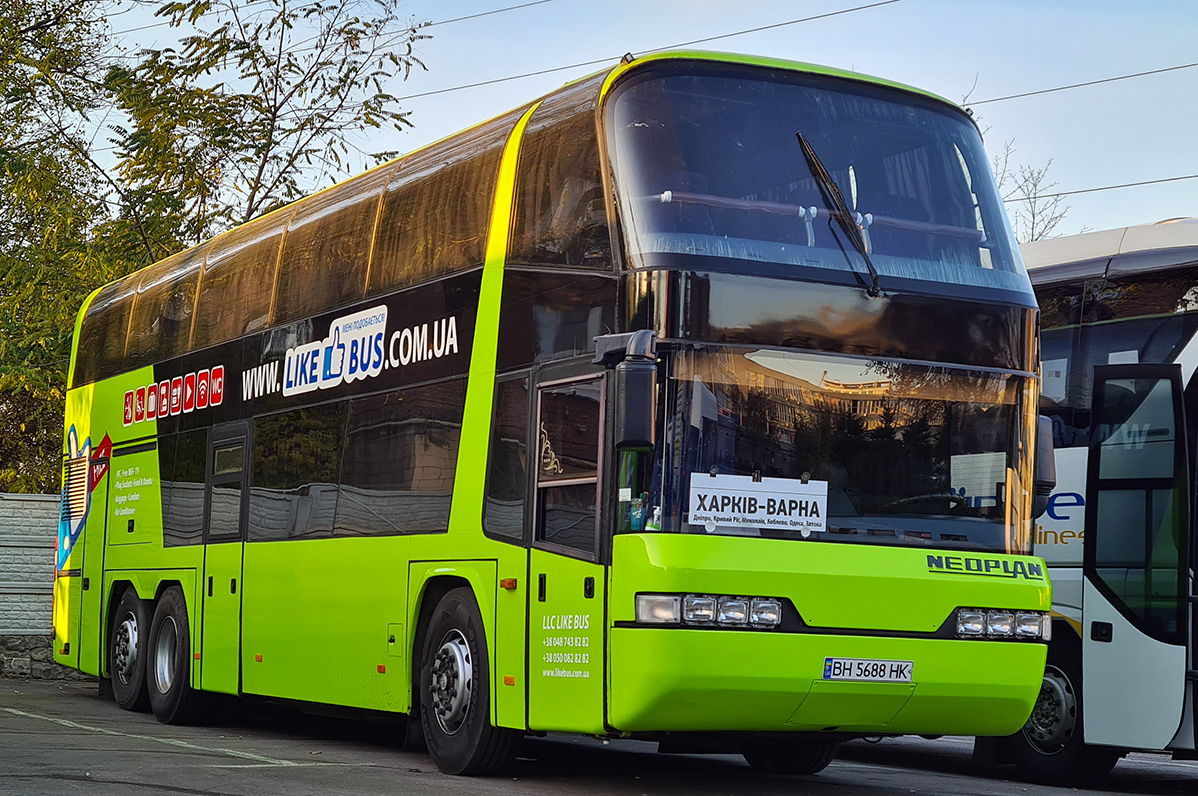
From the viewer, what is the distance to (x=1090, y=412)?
11719mm

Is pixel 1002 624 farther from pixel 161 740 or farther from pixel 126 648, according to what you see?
pixel 126 648

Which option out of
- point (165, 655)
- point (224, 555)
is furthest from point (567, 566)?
point (165, 655)

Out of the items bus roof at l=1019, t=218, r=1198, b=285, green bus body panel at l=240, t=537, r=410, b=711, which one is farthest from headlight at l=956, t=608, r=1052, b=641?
green bus body panel at l=240, t=537, r=410, b=711

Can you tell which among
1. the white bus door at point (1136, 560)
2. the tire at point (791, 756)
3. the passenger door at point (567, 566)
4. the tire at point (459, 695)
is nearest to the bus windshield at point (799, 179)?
the passenger door at point (567, 566)

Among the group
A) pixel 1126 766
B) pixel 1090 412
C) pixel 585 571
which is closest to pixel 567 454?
pixel 585 571

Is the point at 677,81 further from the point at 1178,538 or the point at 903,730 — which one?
the point at 1178,538

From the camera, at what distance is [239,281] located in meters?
14.4

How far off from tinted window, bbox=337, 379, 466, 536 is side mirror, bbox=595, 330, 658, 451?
95.6 inches

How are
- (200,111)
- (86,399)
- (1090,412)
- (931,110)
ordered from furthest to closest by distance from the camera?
1. (200,111)
2. (86,399)
3. (1090,412)
4. (931,110)

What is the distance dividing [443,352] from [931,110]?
3.51 metres

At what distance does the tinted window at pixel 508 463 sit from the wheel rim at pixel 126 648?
713 cm

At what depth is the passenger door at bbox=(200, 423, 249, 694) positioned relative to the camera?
13656mm

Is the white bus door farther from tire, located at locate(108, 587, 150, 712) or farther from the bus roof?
tire, located at locate(108, 587, 150, 712)

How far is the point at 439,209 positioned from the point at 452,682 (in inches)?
128
